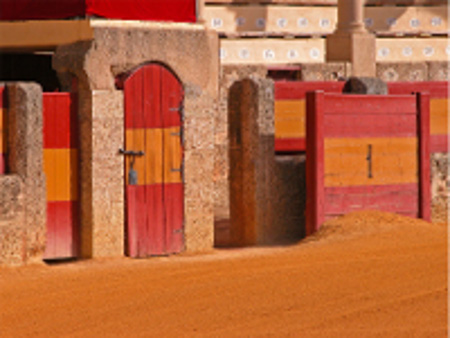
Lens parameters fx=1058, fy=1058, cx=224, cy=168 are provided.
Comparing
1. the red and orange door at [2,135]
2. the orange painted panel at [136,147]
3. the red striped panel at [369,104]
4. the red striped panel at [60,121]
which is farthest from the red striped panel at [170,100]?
the red striped panel at [369,104]

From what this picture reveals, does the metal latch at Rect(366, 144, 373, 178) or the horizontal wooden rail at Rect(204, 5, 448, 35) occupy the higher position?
the horizontal wooden rail at Rect(204, 5, 448, 35)

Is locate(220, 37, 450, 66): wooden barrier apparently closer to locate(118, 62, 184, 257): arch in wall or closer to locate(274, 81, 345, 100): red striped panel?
locate(274, 81, 345, 100): red striped panel

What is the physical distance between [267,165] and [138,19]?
7.47 ft

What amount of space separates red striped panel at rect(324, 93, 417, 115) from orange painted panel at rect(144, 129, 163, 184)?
2.15m

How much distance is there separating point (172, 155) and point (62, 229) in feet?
4.73

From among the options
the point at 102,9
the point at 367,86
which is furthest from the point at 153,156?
the point at 367,86

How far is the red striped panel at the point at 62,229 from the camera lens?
1030 centimetres

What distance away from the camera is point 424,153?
12.9 metres

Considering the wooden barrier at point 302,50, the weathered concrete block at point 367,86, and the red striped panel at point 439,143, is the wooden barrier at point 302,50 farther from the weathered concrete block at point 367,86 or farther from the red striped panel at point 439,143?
the weathered concrete block at point 367,86

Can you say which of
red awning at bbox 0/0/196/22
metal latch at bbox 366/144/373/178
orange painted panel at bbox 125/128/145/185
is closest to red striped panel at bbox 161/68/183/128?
orange painted panel at bbox 125/128/145/185

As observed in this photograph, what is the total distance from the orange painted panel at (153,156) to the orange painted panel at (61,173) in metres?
0.76

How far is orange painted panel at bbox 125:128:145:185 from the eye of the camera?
10.7 metres

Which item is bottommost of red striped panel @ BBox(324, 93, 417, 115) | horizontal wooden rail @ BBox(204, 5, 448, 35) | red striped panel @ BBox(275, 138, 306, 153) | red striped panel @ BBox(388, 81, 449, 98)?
red striped panel @ BBox(275, 138, 306, 153)

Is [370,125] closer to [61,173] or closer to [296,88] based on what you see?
[296,88]
